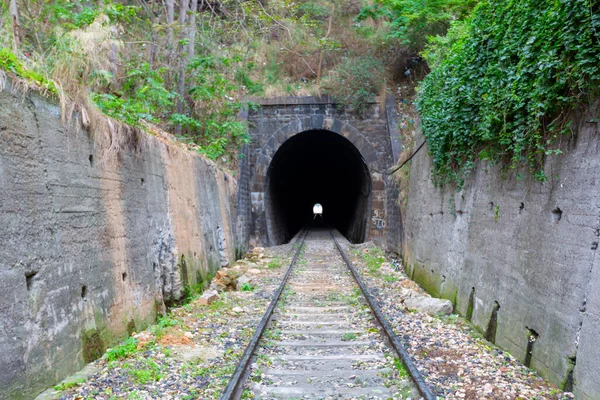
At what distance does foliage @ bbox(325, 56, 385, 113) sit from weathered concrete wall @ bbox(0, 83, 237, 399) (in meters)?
12.0

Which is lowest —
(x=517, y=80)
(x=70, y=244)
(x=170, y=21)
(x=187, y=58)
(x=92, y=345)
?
(x=92, y=345)

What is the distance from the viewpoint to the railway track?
13.1ft

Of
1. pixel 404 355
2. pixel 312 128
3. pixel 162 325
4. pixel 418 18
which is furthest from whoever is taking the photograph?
pixel 312 128

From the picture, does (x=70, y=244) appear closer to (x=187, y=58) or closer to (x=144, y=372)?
(x=144, y=372)

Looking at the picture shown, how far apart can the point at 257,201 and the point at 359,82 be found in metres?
6.21

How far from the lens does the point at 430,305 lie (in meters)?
6.71

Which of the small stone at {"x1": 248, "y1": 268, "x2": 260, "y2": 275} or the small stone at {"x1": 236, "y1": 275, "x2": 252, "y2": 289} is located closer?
the small stone at {"x1": 236, "y1": 275, "x2": 252, "y2": 289}

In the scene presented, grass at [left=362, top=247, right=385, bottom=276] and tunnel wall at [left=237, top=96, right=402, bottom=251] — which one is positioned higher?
tunnel wall at [left=237, top=96, right=402, bottom=251]

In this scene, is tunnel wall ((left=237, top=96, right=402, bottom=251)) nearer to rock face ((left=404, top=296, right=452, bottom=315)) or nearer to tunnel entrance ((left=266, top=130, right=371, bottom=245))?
tunnel entrance ((left=266, top=130, right=371, bottom=245))

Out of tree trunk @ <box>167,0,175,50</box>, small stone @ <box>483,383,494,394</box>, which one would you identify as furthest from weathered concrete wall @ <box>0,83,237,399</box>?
tree trunk @ <box>167,0,175,50</box>

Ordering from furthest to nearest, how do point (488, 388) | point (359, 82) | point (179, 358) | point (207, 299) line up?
point (359, 82) < point (207, 299) < point (179, 358) < point (488, 388)

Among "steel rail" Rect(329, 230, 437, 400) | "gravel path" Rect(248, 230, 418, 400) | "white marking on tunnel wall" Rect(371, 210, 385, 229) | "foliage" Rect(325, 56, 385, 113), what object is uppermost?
"foliage" Rect(325, 56, 385, 113)

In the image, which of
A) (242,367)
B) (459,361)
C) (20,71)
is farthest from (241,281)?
(20,71)

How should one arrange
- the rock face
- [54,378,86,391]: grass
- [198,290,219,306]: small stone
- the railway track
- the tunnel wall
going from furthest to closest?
the tunnel wall < [198,290,219,306]: small stone < the rock face < the railway track < [54,378,86,391]: grass
